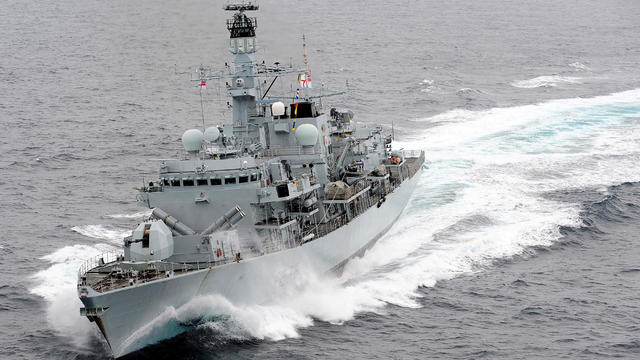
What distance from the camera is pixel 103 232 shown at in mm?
33500

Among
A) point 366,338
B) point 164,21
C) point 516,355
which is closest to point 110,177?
point 366,338

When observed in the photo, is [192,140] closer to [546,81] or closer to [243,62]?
[243,62]

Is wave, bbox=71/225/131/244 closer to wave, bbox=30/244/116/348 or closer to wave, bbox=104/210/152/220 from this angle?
wave, bbox=30/244/116/348

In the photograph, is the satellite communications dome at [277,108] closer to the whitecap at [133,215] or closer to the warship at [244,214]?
the warship at [244,214]

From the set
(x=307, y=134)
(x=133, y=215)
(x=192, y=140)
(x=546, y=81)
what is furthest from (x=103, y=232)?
(x=546, y=81)

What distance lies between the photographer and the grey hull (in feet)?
70.3

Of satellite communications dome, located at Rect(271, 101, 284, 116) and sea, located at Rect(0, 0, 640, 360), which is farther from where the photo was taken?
satellite communications dome, located at Rect(271, 101, 284, 116)

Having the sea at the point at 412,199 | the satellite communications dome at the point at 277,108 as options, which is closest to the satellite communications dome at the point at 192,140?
the sea at the point at 412,199

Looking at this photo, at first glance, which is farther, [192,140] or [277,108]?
[277,108]

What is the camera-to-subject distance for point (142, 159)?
1753 inches

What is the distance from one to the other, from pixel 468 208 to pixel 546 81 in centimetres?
3982

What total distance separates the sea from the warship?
3.55 feet

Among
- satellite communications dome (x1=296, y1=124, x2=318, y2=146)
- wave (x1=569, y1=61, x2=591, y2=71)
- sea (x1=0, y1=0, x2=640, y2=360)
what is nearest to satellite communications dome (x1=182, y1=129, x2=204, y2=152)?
sea (x1=0, y1=0, x2=640, y2=360)

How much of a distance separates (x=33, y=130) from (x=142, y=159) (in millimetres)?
11862
